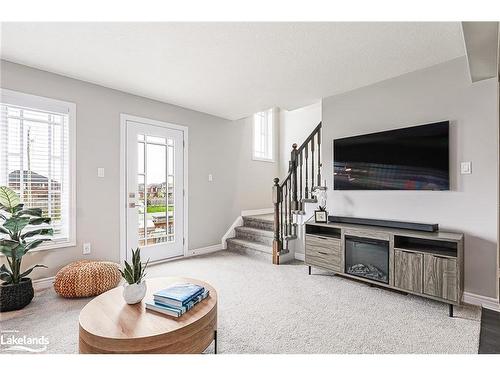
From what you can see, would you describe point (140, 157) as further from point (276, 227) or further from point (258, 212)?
point (258, 212)

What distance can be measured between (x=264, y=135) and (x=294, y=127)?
0.70 metres

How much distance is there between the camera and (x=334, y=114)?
11.8 feet

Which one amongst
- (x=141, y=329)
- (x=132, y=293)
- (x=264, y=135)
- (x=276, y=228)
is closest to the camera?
(x=141, y=329)

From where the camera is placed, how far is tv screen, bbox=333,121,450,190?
266 cm

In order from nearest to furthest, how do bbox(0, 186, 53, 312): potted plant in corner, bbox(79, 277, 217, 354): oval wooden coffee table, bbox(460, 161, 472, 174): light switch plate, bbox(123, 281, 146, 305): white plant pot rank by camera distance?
bbox(79, 277, 217, 354): oval wooden coffee table
bbox(123, 281, 146, 305): white plant pot
bbox(0, 186, 53, 312): potted plant in corner
bbox(460, 161, 472, 174): light switch plate

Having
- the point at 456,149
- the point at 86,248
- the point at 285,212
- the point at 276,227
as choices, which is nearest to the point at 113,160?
the point at 86,248

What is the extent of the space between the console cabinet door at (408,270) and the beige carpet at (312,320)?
0.17m

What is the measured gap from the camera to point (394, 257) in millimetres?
2592

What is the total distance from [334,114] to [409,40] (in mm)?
1380

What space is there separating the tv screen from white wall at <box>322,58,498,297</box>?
0.10 meters

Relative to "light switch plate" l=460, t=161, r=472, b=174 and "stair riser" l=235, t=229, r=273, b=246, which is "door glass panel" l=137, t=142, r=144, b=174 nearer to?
"stair riser" l=235, t=229, r=273, b=246

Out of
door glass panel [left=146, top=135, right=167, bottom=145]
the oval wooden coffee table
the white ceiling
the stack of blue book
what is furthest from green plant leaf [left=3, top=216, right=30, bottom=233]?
door glass panel [left=146, top=135, right=167, bottom=145]

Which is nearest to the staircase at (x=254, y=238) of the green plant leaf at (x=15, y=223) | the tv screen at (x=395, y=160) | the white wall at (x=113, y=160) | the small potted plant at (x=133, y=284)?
the white wall at (x=113, y=160)
